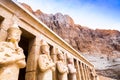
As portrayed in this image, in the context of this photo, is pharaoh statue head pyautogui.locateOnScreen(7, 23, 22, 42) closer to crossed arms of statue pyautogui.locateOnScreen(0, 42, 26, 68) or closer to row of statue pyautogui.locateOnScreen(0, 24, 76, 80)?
row of statue pyautogui.locateOnScreen(0, 24, 76, 80)

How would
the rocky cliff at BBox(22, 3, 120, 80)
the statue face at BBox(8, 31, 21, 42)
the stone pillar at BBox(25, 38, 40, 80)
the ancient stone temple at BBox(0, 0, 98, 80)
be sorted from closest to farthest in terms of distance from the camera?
the ancient stone temple at BBox(0, 0, 98, 80) → the statue face at BBox(8, 31, 21, 42) → the stone pillar at BBox(25, 38, 40, 80) → the rocky cliff at BBox(22, 3, 120, 80)

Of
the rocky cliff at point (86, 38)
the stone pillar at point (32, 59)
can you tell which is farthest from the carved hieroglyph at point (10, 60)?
the rocky cliff at point (86, 38)

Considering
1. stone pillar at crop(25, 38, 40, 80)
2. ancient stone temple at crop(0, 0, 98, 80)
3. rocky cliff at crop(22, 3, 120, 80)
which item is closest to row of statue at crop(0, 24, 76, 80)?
ancient stone temple at crop(0, 0, 98, 80)

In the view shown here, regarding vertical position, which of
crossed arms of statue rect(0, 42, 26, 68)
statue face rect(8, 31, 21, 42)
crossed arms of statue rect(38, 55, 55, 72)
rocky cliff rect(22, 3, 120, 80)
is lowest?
crossed arms of statue rect(38, 55, 55, 72)

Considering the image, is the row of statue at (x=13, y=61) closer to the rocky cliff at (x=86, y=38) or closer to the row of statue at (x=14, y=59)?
the row of statue at (x=14, y=59)

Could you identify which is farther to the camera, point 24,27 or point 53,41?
point 53,41

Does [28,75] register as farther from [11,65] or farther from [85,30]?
[85,30]

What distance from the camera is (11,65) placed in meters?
2.91

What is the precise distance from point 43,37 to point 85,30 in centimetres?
3287

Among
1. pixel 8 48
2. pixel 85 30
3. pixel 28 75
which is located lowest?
pixel 28 75

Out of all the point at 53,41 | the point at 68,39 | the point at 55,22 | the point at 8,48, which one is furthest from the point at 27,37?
the point at 55,22

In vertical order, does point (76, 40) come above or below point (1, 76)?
above

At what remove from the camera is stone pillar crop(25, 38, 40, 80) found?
13.9 ft

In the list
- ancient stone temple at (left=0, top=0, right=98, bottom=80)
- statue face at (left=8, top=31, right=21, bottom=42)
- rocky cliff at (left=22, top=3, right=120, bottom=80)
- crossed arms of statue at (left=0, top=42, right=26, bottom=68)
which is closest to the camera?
crossed arms of statue at (left=0, top=42, right=26, bottom=68)
